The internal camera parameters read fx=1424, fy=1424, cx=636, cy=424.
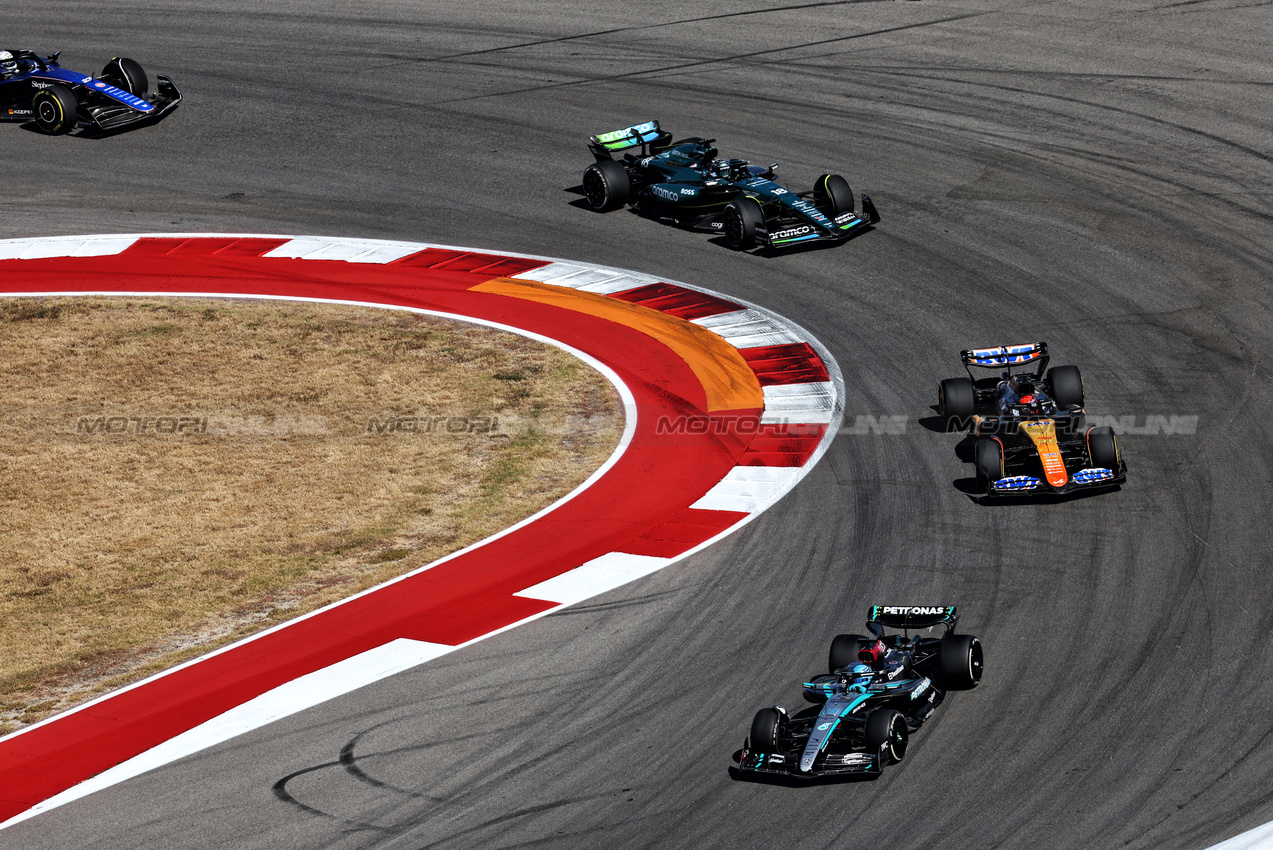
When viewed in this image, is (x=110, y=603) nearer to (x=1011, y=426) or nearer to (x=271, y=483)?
(x=271, y=483)

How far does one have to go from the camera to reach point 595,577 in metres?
14.0

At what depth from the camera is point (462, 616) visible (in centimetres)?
1343

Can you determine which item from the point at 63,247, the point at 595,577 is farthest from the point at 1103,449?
the point at 63,247

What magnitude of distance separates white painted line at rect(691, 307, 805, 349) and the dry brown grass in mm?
2051

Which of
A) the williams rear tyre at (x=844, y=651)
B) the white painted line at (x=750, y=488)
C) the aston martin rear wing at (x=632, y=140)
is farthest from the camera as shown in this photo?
the aston martin rear wing at (x=632, y=140)

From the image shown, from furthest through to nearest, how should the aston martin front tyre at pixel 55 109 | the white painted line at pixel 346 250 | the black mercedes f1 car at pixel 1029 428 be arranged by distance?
1. the aston martin front tyre at pixel 55 109
2. the white painted line at pixel 346 250
3. the black mercedes f1 car at pixel 1029 428

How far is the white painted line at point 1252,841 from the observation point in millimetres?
Result: 9359

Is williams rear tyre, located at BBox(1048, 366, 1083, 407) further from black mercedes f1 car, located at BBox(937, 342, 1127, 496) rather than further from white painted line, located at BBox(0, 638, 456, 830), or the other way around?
white painted line, located at BBox(0, 638, 456, 830)

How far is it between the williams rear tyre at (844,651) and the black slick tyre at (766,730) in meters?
1.15

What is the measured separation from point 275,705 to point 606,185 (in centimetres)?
1272

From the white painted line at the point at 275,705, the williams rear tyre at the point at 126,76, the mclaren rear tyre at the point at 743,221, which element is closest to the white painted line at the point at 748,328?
the mclaren rear tyre at the point at 743,221

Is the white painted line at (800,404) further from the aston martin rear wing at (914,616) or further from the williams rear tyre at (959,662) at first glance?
the williams rear tyre at (959,662)

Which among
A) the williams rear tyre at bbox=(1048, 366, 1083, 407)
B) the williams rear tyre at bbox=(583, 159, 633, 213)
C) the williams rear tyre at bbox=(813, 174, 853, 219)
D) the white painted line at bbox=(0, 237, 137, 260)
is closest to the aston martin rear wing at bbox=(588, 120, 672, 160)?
the williams rear tyre at bbox=(583, 159, 633, 213)

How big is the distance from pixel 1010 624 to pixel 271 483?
8.50 meters
